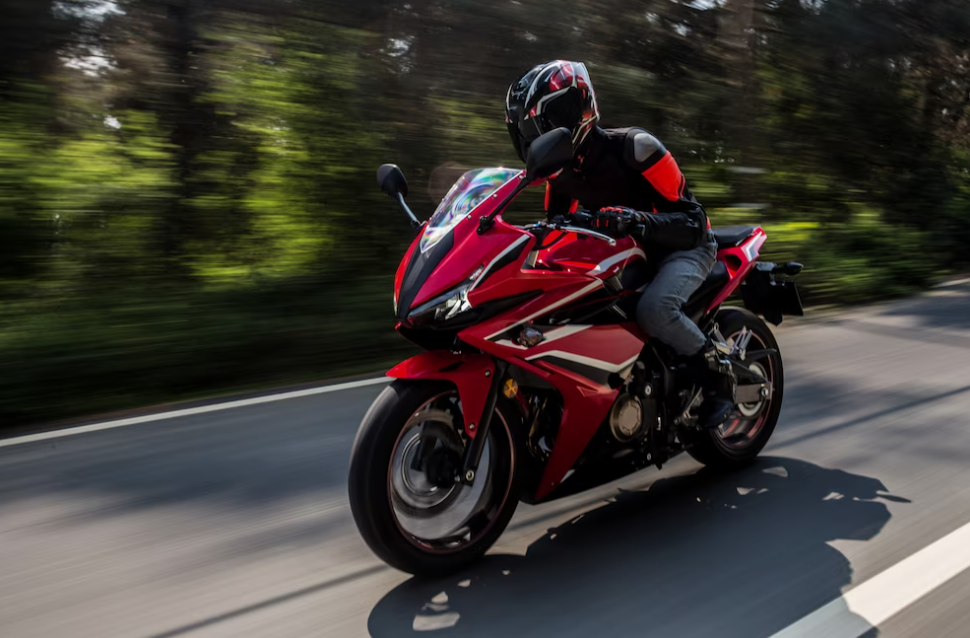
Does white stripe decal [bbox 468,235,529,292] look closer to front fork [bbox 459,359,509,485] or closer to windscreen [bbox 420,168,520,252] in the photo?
windscreen [bbox 420,168,520,252]

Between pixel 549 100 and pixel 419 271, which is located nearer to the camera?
pixel 419 271

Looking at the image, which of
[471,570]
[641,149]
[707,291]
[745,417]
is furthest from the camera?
[745,417]

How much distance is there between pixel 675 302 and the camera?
3.63 meters

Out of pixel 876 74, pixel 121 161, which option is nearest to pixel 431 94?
pixel 121 161

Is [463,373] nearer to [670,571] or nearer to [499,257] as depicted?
[499,257]

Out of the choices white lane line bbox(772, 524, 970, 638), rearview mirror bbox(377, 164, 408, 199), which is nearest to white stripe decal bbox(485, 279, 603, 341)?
rearview mirror bbox(377, 164, 408, 199)

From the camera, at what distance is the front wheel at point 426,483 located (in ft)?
9.60

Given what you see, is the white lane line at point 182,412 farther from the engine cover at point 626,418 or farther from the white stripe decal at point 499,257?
the white stripe decal at point 499,257

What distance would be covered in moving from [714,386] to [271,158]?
222 inches

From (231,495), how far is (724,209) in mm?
8480

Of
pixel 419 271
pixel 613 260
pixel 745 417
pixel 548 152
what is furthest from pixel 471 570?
pixel 745 417

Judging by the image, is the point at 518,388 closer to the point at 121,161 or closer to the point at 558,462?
the point at 558,462

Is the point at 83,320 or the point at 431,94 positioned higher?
the point at 431,94

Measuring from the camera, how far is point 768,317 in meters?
4.48
